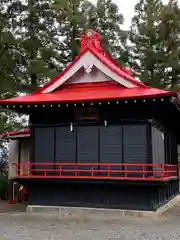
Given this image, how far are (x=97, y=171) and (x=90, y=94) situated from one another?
3232 millimetres

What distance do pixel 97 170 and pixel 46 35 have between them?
1768 centimetres

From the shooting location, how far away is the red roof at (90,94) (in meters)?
13.8

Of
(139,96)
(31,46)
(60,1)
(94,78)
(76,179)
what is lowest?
(76,179)

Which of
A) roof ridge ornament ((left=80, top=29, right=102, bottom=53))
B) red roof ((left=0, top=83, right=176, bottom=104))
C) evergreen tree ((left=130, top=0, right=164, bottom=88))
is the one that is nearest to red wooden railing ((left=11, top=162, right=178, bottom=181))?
red roof ((left=0, top=83, right=176, bottom=104))

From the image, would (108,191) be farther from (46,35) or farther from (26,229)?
(46,35)

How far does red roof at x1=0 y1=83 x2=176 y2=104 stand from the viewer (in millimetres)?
13769

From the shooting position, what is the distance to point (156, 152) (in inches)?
604

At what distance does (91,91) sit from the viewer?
15.7m

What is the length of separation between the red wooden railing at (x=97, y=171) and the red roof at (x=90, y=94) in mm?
2648

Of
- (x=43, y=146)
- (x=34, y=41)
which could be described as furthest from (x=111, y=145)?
(x=34, y=41)

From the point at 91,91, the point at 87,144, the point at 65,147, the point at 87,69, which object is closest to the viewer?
the point at 87,144

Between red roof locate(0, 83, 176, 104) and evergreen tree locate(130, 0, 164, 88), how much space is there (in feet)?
49.4

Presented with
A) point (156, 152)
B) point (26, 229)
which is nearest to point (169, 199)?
point (156, 152)

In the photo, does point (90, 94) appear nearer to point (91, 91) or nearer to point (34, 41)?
point (91, 91)
